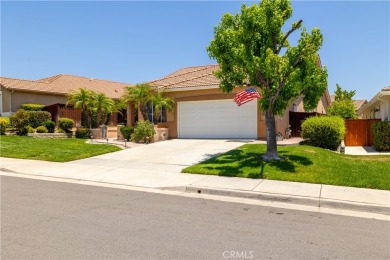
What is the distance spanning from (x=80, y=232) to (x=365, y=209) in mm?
5667

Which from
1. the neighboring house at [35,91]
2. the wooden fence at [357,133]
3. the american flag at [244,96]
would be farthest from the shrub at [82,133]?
the wooden fence at [357,133]

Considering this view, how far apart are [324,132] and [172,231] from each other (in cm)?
1222

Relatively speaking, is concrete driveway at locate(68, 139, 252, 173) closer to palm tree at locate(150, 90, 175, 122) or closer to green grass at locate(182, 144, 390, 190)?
green grass at locate(182, 144, 390, 190)

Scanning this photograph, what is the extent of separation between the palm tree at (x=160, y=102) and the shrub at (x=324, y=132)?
8.19 metres

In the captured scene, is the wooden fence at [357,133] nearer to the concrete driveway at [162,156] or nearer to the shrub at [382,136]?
the shrub at [382,136]

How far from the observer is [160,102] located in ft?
62.4

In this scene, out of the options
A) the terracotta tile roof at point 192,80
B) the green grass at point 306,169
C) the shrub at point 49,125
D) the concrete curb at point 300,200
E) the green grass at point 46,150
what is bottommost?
the concrete curb at point 300,200

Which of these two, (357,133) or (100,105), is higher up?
(100,105)

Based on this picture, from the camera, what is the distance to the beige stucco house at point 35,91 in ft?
84.5

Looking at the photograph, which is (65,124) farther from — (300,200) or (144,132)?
(300,200)

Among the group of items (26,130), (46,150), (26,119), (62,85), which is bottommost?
(46,150)

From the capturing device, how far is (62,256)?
13.6 ft

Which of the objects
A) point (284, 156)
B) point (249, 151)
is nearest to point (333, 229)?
point (284, 156)

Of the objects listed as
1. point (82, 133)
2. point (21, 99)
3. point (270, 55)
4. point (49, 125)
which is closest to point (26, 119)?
point (49, 125)
